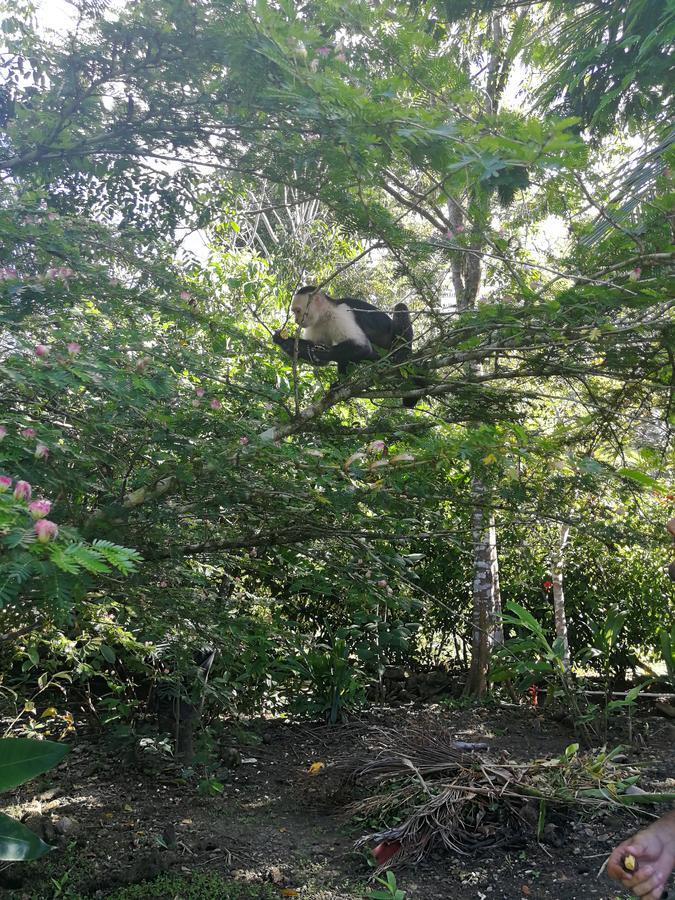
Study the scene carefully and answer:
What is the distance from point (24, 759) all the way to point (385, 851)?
1749 millimetres

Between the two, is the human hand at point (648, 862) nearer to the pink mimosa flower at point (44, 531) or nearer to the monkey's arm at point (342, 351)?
the pink mimosa flower at point (44, 531)

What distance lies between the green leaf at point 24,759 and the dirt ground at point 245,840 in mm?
895

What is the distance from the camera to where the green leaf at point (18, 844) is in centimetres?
225

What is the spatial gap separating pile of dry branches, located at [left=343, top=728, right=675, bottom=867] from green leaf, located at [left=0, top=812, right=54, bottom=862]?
5.20 ft

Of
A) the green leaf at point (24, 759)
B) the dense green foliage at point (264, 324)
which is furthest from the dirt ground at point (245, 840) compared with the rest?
the green leaf at point (24, 759)

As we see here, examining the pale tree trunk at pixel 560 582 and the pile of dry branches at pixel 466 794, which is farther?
the pale tree trunk at pixel 560 582

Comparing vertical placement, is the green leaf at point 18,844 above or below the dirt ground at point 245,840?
→ above

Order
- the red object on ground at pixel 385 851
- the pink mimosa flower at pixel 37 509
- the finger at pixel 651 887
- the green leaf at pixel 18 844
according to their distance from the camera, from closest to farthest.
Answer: the finger at pixel 651 887
the pink mimosa flower at pixel 37 509
the green leaf at pixel 18 844
the red object on ground at pixel 385 851

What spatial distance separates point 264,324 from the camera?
3449 millimetres

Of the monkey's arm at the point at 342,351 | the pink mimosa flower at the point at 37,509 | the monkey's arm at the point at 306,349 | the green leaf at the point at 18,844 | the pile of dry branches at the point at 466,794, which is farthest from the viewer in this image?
the monkey's arm at the point at 342,351

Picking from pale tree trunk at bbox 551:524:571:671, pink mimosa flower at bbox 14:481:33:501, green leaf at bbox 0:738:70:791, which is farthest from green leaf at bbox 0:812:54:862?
pale tree trunk at bbox 551:524:571:671

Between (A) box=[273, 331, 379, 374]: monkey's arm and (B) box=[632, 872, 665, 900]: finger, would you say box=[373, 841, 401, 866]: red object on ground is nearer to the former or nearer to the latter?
(B) box=[632, 872, 665, 900]: finger

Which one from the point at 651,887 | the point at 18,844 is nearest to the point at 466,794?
the point at 18,844

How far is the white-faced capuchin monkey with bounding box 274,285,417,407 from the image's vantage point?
4395 millimetres
